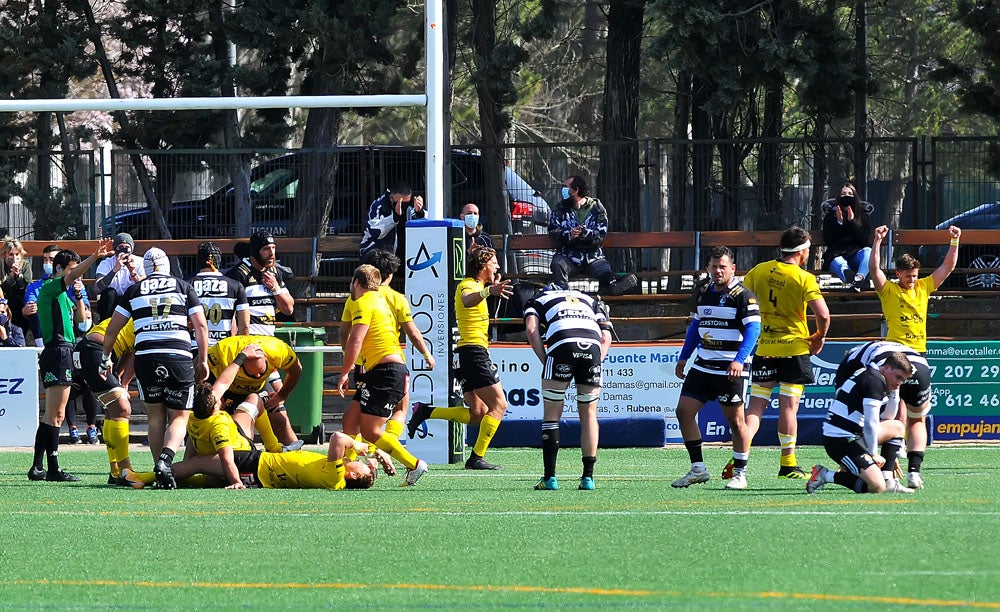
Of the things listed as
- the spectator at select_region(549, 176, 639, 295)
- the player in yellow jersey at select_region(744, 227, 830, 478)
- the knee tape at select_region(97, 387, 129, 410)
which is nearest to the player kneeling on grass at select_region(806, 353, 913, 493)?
the player in yellow jersey at select_region(744, 227, 830, 478)

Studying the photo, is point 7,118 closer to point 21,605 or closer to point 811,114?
point 811,114

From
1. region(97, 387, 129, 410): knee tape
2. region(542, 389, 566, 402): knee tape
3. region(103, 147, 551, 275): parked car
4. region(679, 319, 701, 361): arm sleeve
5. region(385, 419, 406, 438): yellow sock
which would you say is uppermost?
region(103, 147, 551, 275): parked car

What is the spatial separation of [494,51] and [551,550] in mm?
16847

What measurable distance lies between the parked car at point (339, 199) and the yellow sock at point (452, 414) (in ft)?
25.0

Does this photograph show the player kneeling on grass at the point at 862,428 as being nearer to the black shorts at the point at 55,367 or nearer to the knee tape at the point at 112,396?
the knee tape at the point at 112,396

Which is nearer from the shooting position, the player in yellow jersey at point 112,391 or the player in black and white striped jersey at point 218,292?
the player in yellow jersey at point 112,391

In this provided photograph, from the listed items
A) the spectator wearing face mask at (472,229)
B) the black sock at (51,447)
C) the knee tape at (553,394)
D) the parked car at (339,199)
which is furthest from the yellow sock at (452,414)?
the parked car at (339,199)

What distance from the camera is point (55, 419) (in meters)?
11.6

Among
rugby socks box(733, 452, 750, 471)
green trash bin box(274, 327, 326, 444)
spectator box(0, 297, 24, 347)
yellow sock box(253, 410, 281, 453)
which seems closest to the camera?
rugby socks box(733, 452, 750, 471)

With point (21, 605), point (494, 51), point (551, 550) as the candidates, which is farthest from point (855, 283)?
point (21, 605)

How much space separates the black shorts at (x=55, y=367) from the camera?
11773 millimetres

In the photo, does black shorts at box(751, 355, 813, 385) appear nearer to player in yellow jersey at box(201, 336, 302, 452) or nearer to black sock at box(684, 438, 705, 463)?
black sock at box(684, 438, 705, 463)

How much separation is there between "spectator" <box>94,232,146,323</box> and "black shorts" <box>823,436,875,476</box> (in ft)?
20.4

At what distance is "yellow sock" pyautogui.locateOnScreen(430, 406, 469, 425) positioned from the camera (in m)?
12.6
